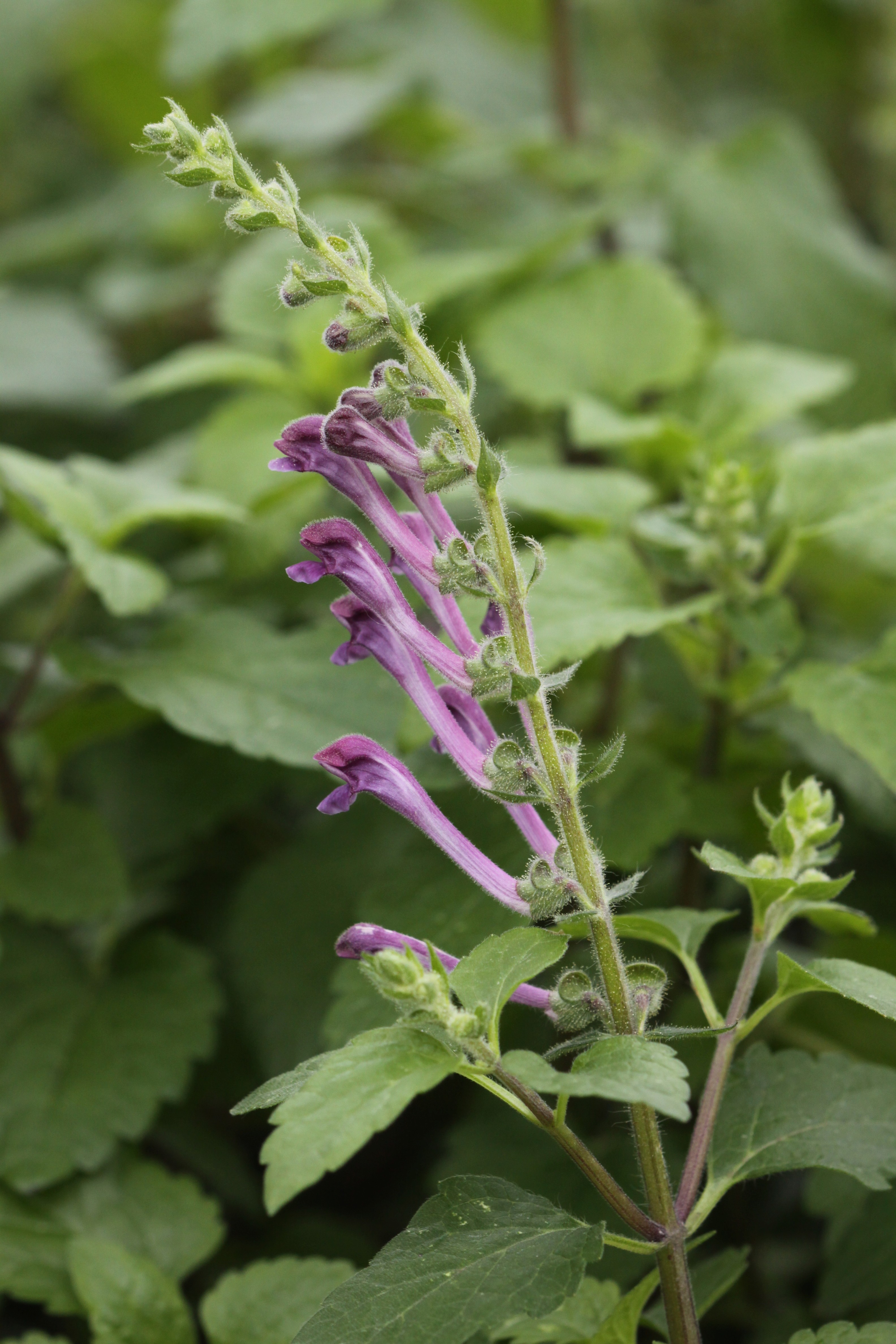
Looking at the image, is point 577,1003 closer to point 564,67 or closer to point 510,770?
point 510,770

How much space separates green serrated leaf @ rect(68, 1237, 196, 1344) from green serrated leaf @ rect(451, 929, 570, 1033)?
0.51 m

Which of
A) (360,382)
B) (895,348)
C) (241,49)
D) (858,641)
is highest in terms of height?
(241,49)

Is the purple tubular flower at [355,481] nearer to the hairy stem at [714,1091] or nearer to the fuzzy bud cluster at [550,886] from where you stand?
the fuzzy bud cluster at [550,886]

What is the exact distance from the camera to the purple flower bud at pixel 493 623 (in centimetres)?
82

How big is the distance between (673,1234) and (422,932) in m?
0.35

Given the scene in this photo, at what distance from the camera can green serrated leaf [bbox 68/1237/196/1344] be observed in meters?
0.95

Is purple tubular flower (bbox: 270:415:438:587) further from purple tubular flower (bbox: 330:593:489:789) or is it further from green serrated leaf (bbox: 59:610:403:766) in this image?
green serrated leaf (bbox: 59:610:403:766)

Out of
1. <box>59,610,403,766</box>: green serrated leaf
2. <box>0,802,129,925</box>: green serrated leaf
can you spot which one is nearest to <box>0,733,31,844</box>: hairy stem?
<box>0,802,129,925</box>: green serrated leaf

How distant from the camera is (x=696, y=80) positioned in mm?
3484

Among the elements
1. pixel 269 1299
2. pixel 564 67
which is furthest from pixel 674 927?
pixel 564 67

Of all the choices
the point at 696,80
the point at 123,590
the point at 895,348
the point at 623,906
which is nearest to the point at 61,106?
the point at 696,80

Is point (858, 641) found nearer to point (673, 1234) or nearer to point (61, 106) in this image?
point (673, 1234)

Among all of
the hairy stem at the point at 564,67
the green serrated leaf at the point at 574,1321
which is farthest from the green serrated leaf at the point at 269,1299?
the hairy stem at the point at 564,67

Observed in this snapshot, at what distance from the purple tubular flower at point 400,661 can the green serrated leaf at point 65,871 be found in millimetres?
632
